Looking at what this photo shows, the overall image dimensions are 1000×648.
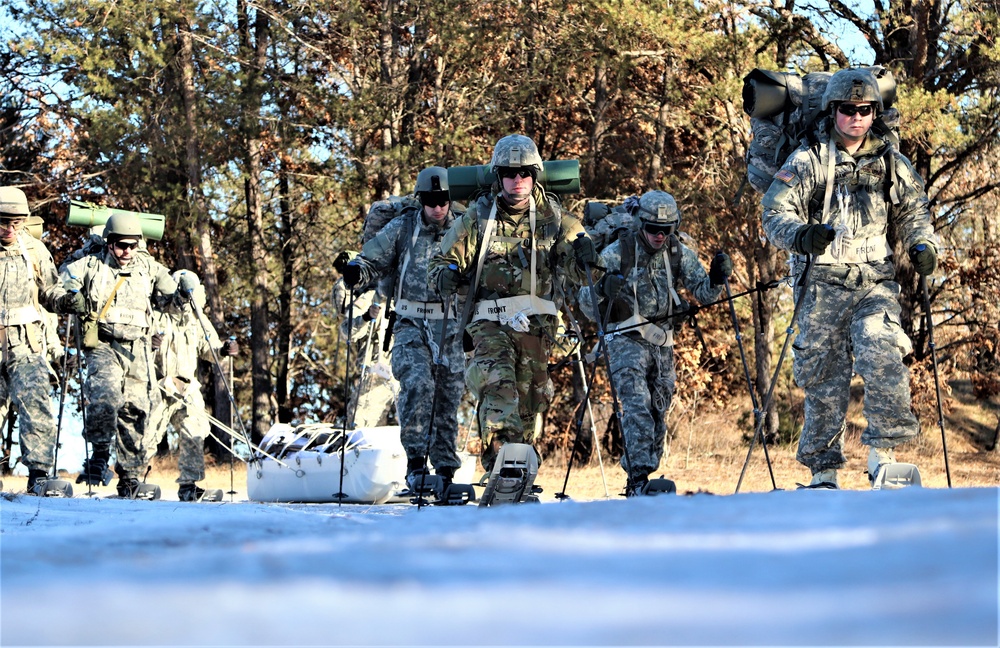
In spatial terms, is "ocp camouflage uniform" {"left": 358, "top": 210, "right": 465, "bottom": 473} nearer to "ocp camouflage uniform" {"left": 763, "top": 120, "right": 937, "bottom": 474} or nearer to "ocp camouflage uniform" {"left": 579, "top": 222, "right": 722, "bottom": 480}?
"ocp camouflage uniform" {"left": 579, "top": 222, "right": 722, "bottom": 480}

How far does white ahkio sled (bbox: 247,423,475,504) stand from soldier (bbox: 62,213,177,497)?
134cm

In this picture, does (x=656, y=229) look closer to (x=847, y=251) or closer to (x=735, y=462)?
(x=847, y=251)

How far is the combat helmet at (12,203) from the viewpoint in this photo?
14.0 meters

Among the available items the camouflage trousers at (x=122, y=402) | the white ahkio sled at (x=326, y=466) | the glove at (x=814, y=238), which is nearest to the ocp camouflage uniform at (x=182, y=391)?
the camouflage trousers at (x=122, y=402)

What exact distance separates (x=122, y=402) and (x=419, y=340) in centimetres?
386

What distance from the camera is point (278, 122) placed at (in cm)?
2697

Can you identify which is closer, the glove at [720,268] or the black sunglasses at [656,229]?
the glove at [720,268]

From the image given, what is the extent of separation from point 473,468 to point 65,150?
17.1m

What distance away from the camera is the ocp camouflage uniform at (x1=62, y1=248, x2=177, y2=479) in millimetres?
14758

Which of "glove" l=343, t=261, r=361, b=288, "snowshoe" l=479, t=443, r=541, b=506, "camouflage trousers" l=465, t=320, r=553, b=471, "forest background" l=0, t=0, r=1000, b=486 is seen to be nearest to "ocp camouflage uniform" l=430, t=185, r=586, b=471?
"camouflage trousers" l=465, t=320, r=553, b=471

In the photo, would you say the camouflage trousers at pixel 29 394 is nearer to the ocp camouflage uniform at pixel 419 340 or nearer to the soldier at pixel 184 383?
the soldier at pixel 184 383

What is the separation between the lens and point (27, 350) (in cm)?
1409

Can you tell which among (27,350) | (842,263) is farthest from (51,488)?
(842,263)

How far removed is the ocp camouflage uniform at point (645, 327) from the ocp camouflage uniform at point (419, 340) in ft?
3.82
